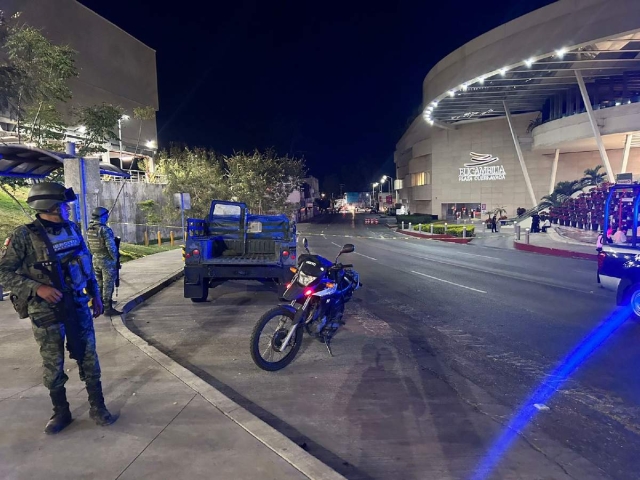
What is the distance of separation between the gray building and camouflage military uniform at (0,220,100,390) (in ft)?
101

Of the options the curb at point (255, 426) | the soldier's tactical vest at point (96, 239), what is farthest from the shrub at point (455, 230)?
the curb at point (255, 426)

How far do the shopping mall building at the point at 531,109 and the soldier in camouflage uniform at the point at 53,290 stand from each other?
2834cm

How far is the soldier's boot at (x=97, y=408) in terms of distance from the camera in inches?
157

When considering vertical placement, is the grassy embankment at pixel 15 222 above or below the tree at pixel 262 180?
below

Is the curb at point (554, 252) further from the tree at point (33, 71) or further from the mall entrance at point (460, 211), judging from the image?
the mall entrance at point (460, 211)

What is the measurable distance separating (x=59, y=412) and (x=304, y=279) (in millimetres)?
2897

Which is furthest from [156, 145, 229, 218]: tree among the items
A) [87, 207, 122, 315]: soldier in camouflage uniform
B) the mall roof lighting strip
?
the mall roof lighting strip

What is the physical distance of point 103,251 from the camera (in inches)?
307

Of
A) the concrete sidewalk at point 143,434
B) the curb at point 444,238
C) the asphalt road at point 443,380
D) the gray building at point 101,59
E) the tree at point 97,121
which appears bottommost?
the curb at point 444,238

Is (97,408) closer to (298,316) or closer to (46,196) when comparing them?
(46,196)

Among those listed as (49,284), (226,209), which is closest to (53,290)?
(49,284)

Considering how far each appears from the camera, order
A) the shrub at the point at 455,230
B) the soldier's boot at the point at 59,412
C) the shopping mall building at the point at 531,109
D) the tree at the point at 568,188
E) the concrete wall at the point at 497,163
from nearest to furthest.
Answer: the soldier's boot at the point at 59,412 → the shopping mall building at the point at 531,109 → the shrub at the point at 455,230 → the tree at the point at 568,188 → the concrete wall at the point at 497,163

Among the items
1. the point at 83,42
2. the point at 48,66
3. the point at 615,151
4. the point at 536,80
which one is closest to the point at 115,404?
the point at 48,66

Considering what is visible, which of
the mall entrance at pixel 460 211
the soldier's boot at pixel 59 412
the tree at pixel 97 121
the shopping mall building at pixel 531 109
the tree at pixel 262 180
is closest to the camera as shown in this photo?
the soldier's boot at pixel 59 412
